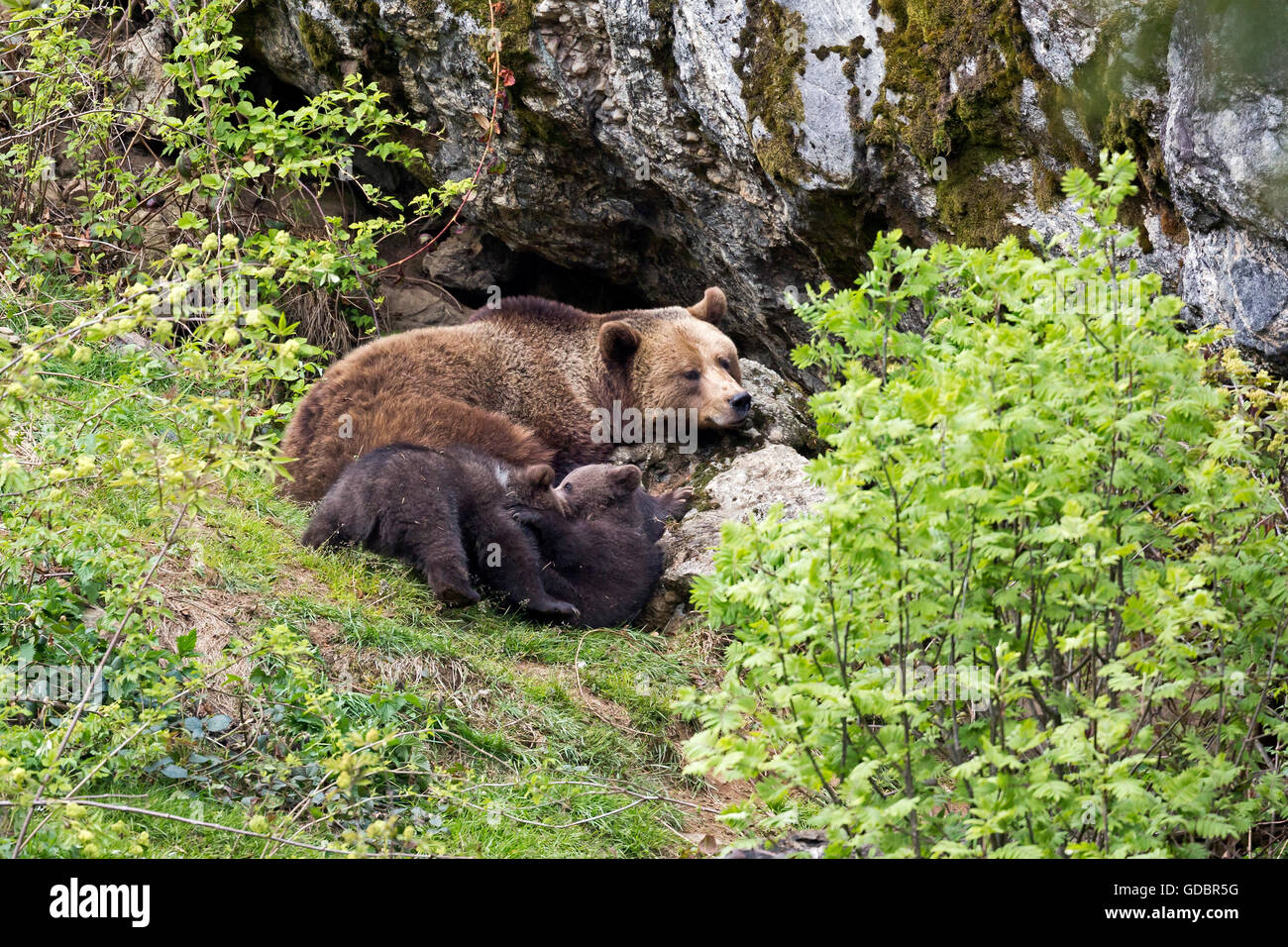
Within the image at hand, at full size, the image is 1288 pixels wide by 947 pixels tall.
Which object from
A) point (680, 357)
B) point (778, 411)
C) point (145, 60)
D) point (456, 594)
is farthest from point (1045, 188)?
point (145, 60)

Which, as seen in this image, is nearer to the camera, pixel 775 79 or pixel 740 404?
pixel 775 79

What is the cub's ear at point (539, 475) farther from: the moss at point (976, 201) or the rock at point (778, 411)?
the moss at point (976, 201)

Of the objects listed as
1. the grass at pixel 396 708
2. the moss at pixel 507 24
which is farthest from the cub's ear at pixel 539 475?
the moss at pixel 507 24

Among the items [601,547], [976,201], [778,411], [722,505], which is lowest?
[601,547]

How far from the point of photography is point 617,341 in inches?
360

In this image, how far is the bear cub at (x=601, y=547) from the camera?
7055mm

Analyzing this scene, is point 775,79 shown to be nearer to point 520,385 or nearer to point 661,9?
point 661,9

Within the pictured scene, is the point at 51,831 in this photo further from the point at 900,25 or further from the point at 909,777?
the point at 900,25

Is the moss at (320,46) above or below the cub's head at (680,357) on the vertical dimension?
above

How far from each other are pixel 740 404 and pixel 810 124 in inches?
78.2

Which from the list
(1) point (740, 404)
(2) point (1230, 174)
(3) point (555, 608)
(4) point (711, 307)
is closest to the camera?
(2) point (1230, 174)

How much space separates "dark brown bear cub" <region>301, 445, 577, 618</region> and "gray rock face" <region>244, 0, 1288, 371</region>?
2840 millimetres

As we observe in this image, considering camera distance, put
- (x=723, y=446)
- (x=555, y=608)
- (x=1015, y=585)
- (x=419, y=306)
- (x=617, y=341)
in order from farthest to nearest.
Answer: (x=419, y=306) → (x=617, y=341) → (x=723, y=446) → (x=555, y=608) → (x=1015, y=585)

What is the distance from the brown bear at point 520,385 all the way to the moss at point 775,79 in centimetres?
168
